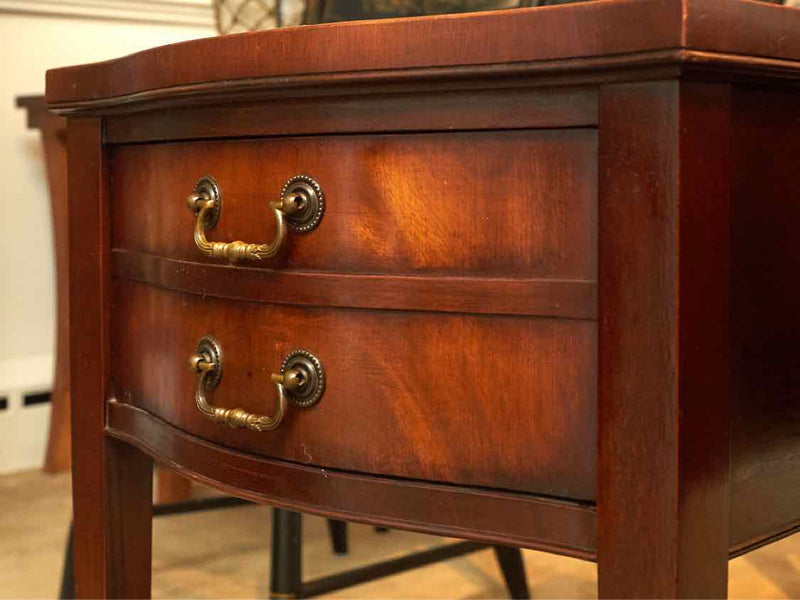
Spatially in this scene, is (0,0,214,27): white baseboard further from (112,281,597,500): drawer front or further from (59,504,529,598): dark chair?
(112,281,597,500): drawer front

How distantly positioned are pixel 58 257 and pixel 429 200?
157 cm

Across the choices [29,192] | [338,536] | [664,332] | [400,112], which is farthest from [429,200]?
[29,192]

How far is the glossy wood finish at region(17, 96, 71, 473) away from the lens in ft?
6.56

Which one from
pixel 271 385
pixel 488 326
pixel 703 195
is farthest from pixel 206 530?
pixel 703 195

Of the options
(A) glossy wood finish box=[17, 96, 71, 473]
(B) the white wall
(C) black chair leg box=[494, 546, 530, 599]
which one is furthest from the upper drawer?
(B) the white wall

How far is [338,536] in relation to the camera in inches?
68.7

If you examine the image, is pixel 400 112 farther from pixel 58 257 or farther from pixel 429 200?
pixel 58 257

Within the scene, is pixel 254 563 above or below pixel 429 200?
below

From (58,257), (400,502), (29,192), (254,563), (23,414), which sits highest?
(29,192)

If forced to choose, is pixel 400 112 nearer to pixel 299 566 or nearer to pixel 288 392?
pixel 288 392

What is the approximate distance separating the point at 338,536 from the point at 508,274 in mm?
1178

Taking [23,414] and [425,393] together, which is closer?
[425,393]

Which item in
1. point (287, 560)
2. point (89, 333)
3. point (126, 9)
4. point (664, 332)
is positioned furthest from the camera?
point (126, 9)

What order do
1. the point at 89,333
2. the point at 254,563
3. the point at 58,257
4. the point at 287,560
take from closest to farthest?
the point at 89,333 < the point at 287,560 < the point at 254,563 < the point at 58,257
